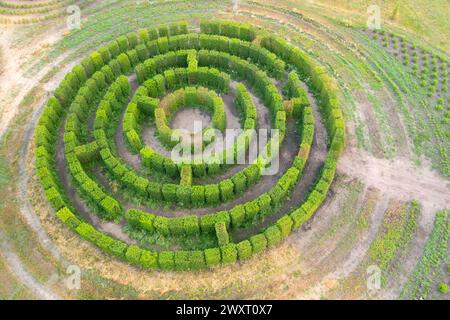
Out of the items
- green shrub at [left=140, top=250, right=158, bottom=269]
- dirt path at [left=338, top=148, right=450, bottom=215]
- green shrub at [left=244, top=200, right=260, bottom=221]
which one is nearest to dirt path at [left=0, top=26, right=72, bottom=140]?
green shrub at [left=140, top=250, right=158, bottom=269]

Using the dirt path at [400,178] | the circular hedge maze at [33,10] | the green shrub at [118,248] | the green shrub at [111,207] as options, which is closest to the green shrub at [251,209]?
the dirt path at [400,178]

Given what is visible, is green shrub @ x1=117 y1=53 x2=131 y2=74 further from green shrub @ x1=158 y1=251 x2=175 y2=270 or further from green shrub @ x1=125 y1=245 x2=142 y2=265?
green shrub @ x1=158 y1=251 x2=175 y2=270

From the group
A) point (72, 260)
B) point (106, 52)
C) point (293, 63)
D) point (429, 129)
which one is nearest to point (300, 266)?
point (72, 260)

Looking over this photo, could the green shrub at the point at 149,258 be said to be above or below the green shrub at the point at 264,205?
below

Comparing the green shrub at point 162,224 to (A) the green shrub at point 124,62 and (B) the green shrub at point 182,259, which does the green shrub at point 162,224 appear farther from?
(A) the green shrub at point 124,62

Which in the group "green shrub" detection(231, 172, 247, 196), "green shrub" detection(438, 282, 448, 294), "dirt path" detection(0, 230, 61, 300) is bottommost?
"green shrub" detection(438, 282, 448, 294)
